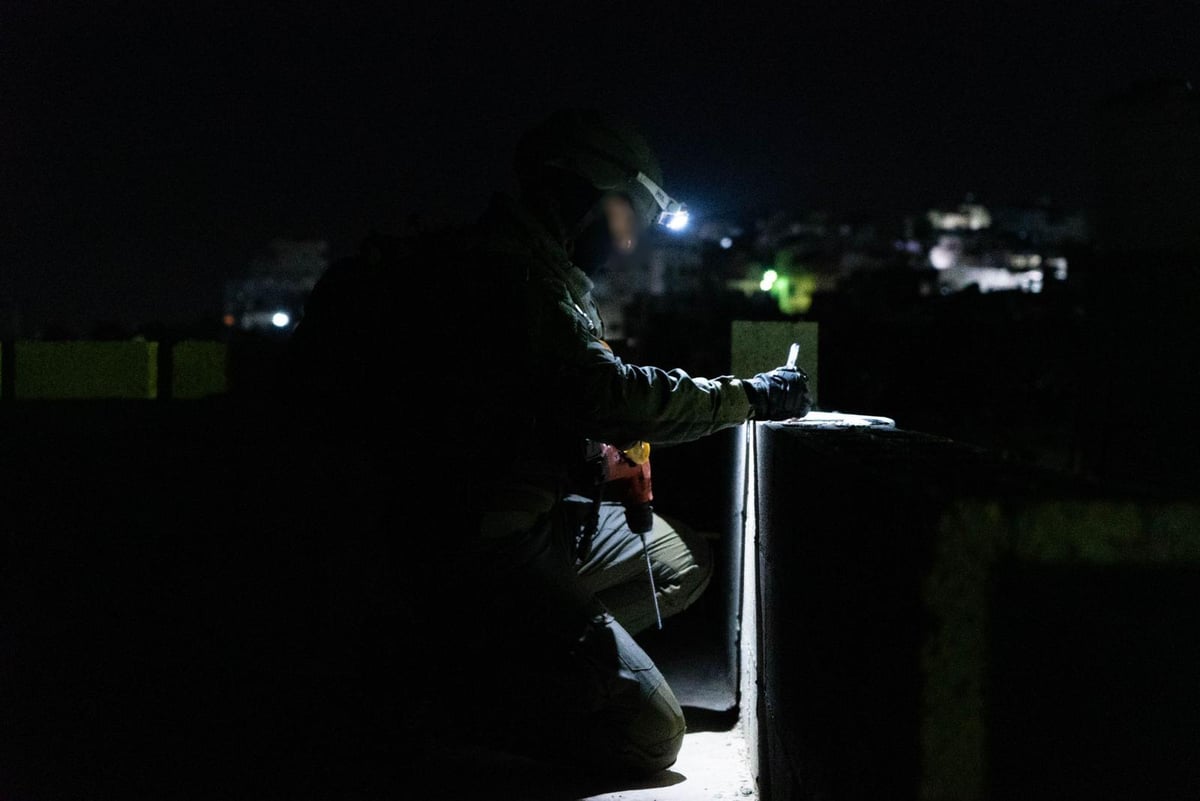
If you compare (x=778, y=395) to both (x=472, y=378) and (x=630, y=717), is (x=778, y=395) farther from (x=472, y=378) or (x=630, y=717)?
(x=630, y=717)

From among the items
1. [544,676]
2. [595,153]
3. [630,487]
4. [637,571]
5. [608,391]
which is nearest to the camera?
[608,391]

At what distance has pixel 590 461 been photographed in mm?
3234

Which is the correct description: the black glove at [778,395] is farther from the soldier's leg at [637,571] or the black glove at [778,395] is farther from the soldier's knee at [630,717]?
the soldier's leg at [637,571]

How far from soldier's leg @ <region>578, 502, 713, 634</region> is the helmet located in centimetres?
131

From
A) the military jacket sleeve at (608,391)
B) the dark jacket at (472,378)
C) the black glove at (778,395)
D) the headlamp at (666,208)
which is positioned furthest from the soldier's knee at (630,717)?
the headlamp at (666,208)

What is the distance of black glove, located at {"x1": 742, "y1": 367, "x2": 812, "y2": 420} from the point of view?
3.16 m

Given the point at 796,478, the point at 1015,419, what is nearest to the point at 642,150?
the point at 796,478

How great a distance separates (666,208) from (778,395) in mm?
923

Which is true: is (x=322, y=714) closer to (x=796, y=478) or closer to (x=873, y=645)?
(x=796, y=478)

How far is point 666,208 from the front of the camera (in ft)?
12.1

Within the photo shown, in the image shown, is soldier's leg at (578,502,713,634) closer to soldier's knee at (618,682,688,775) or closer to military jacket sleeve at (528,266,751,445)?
soldier's knee at (618,682,688,775)

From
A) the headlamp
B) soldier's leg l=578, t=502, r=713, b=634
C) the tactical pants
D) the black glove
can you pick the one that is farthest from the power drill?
the headlamp

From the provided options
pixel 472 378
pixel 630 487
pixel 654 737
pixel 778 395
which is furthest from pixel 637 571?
pixel 472 378

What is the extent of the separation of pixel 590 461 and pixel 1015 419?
14.0 m
